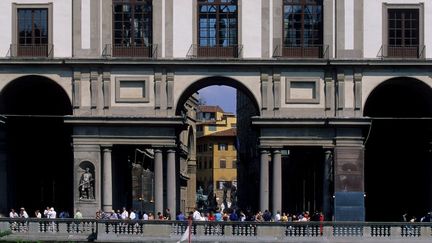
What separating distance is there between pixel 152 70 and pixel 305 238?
17.9 metres

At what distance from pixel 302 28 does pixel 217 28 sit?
16.9 ft

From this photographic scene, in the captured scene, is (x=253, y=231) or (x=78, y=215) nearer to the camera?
(x=253, y=231)

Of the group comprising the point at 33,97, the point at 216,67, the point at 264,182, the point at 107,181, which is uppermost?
the point at 216,67

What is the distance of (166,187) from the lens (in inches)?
3282

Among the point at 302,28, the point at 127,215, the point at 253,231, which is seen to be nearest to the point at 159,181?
the point at 127,215

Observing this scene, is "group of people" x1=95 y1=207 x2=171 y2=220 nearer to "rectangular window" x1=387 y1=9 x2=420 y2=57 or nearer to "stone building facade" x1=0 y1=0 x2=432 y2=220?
"stone building facade" x1=0 y1=0 x2=432 y2=220

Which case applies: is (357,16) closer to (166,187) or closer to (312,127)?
(312,127)

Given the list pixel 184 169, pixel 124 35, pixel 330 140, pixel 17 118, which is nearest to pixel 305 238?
pixel 330 140

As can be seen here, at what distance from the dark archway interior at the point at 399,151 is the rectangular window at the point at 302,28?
4.88 m

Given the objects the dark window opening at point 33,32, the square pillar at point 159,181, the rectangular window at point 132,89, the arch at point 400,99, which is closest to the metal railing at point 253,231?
the square pillar at point 159,181

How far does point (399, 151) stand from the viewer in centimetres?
9569

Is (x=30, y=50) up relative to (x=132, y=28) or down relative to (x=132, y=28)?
down

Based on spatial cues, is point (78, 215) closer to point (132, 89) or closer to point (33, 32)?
point (132, 89)

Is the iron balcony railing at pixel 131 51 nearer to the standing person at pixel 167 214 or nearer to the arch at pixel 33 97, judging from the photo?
the arch at pixel 33 97
